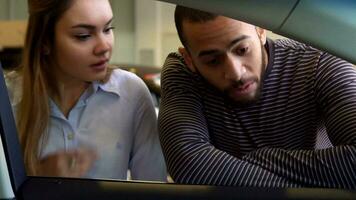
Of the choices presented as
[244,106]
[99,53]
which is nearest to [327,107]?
[244,106]

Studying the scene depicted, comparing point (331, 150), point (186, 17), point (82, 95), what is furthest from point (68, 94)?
point (331, 150)

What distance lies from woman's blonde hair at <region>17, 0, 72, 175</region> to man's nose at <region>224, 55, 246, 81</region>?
413 mm

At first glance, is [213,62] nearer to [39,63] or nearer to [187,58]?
[187,58]

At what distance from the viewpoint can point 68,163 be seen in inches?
40.1

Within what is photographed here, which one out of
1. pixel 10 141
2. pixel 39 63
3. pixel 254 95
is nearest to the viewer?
pixel 10 141

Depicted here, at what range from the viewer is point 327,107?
928mm

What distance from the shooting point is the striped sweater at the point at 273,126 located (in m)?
0.80

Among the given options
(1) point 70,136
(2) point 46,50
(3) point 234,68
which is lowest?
(1) point 70,136

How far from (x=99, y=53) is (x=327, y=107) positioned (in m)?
0.47

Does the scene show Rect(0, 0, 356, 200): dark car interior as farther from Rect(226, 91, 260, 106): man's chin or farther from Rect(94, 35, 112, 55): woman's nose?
Rect(94, 35, 112, 55): woman's nose

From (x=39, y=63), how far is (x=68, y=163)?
0.33 metres

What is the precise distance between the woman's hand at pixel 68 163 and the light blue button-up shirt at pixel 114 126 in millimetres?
15

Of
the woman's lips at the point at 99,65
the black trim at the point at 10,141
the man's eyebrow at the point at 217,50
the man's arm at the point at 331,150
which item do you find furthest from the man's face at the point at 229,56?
the black trim at the point at 10,141

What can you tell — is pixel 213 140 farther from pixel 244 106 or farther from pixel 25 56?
pixel 25 56
